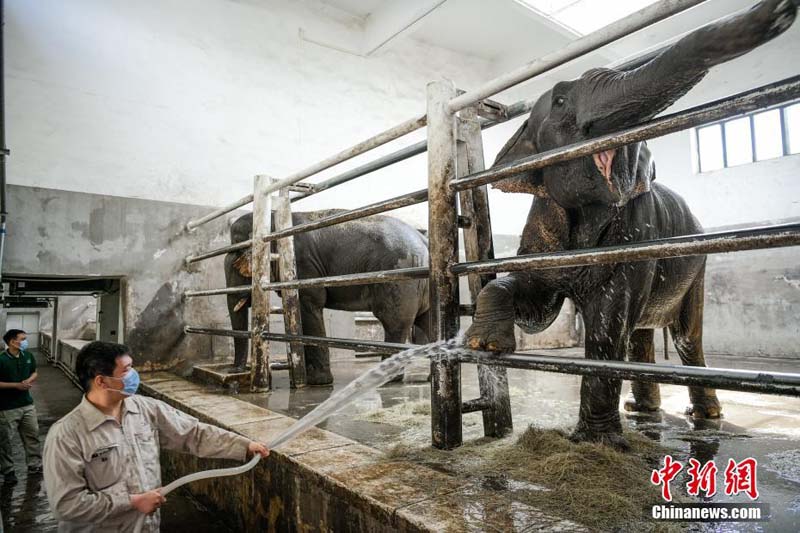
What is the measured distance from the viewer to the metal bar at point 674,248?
4.12 feet

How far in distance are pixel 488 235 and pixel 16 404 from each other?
14.1 feet

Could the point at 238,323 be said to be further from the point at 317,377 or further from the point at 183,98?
the point at 183,98

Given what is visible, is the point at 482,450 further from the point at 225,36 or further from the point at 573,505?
the point at 225,36

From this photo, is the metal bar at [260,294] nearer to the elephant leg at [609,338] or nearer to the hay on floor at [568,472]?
the hay on floor at [568,472]

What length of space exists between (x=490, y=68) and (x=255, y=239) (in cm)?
850

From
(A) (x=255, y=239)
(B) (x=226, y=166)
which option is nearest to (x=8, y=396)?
(A) (x=255, y=239)

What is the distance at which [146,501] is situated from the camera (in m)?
1.77

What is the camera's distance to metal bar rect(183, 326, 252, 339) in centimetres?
448

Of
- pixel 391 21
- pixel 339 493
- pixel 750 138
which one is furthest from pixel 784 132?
pixel 339 493

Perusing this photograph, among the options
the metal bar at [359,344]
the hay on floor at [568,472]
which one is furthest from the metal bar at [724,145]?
the metal bar at [359,344]

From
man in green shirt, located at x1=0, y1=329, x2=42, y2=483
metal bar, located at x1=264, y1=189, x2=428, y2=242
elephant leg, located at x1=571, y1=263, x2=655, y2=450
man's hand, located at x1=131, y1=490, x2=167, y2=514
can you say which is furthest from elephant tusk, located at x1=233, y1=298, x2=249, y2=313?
elephant leg, located at x1=571, y1=263, x2=655, y2=450

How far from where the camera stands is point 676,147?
33.7ft

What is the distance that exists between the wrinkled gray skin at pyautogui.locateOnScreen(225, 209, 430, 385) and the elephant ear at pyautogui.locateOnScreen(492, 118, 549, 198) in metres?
2.59

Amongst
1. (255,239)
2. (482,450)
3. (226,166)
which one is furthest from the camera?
(226,166)
